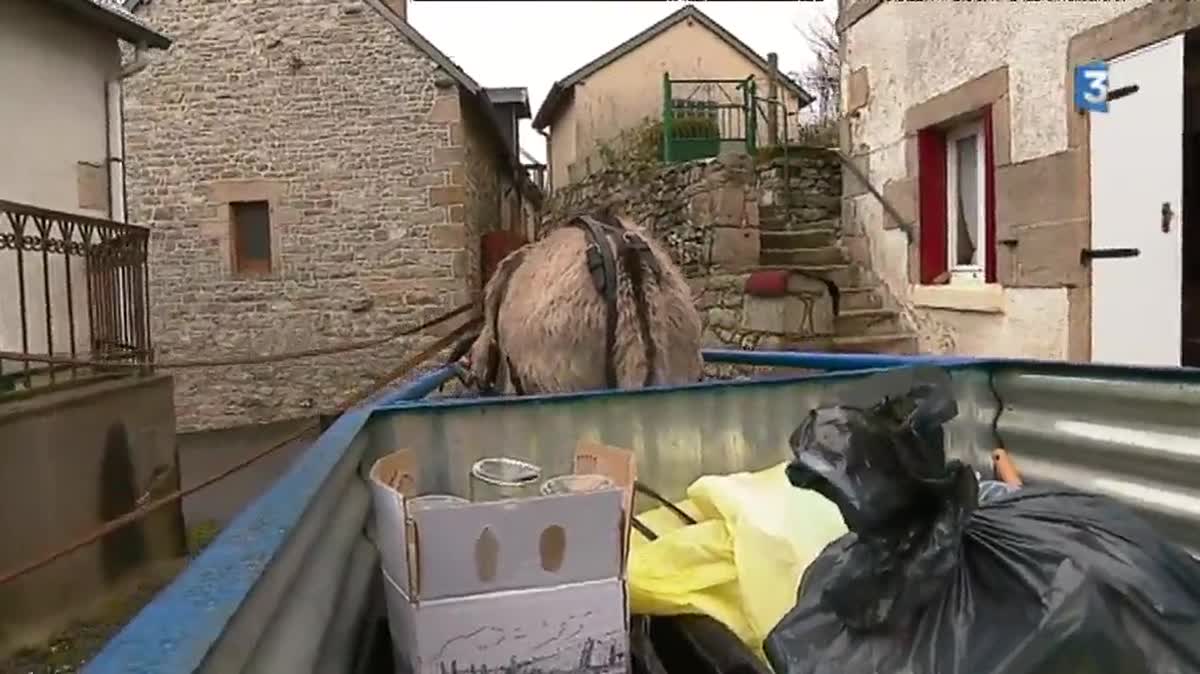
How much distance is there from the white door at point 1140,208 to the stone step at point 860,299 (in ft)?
9.80

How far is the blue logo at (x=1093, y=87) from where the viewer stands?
5.52m

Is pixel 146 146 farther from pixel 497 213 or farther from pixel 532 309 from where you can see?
pixel 532 309

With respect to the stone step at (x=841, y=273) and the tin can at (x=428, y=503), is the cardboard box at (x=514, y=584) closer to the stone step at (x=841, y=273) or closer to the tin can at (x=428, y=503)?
the tin can at (x=428, y=503)

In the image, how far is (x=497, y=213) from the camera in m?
18.6

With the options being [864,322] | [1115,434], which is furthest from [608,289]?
[864,322]

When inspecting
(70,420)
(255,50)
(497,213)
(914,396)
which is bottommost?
(70,420)

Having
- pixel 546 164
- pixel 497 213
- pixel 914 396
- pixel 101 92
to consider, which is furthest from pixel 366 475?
pixel 546 164

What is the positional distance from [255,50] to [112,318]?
6677 mm

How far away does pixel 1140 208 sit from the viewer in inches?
209

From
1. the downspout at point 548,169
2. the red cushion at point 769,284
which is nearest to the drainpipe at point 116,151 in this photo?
the red cushion at point 769,284

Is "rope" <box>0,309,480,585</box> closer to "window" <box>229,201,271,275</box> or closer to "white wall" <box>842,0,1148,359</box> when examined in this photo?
"white wall" <box>842,0,1148,359</box>

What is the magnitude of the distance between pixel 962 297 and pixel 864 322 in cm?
127

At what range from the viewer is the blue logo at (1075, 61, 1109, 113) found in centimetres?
552

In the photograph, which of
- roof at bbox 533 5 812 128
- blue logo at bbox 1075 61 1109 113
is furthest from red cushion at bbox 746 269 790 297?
roof at bbox 533 5 812 128
